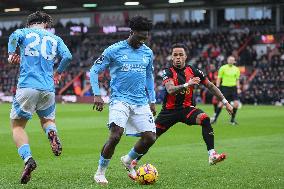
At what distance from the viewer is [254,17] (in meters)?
56.8

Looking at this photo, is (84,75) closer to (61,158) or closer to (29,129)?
(29,129)

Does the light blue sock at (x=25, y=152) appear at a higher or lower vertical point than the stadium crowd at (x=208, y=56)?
higher

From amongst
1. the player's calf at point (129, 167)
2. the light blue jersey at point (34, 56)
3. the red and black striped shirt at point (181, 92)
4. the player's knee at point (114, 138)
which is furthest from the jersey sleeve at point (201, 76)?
the light blue jersey at point (34, 56)

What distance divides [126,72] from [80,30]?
52361 mm

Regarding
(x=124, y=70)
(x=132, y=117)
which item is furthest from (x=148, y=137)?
(x=124, y=70)

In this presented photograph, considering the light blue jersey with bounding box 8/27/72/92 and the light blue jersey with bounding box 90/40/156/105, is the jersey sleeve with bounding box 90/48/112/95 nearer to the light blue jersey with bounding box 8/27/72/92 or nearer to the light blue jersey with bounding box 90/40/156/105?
the light blue jersey with bounding box 90/40/156/105

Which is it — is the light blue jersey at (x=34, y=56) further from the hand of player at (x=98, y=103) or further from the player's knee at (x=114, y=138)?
the player's knee at (x=114, y=138)

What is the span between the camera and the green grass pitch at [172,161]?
9.09 meters

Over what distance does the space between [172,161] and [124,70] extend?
126 inches

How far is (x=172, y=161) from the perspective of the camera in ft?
39.1

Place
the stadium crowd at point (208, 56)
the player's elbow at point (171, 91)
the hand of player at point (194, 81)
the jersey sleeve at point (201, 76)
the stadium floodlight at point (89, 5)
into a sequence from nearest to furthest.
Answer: the hand of player at point (194, 81) < the player's elbow at point (171, 91) < the jersey sleeve at point (201, 76) < the stadium crowd at point (208, 56) < the stadium floodlight at point (89, 5)

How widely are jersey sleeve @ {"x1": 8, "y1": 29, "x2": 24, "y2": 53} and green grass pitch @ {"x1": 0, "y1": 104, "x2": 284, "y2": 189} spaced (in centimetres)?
177

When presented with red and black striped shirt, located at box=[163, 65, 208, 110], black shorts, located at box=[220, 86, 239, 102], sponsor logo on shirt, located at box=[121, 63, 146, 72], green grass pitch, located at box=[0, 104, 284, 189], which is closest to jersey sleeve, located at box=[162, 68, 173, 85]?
red and black striped shirt, located at box=[163, 65, 208, 110]

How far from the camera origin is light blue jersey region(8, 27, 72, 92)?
9039mm
